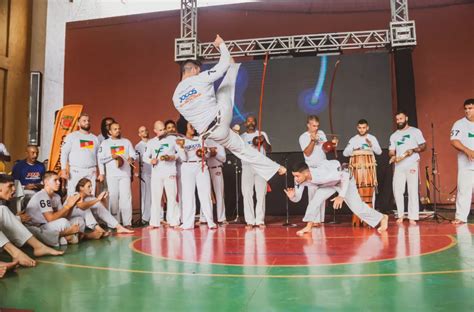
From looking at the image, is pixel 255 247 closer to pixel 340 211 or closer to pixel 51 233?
pixel 51 233

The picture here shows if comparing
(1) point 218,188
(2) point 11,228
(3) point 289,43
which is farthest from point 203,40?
(2) point 11,228

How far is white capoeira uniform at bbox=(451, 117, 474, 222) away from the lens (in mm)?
5930

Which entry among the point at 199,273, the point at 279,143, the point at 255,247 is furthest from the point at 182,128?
the point at 199,273

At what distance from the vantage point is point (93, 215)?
5.55m

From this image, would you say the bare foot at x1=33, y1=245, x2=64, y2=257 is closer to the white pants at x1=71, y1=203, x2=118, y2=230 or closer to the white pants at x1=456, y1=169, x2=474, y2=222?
the white pants at x1=71, y1=203, x2=118, y2=230

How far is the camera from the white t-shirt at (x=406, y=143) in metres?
6.39

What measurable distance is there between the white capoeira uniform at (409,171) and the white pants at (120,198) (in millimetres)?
4240

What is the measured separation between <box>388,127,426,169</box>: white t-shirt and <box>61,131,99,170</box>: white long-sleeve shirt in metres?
4.75

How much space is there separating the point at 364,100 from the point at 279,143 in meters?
1.93

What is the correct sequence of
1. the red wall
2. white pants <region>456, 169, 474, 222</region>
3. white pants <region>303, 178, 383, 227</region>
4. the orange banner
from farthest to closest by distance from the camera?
the red wall, the orange banner, white pants <region>456, 169, 474, 222</region>, white pants <region>303, 178, 383, 227</region>

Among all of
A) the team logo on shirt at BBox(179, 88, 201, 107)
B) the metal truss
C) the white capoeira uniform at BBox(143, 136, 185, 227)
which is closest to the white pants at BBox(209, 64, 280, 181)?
the team logo on shirt at BBox(179, 88, 201, 107)

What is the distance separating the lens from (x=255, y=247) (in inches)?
169

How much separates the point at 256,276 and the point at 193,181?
345 cm

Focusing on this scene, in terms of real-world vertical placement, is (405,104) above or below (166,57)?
below
